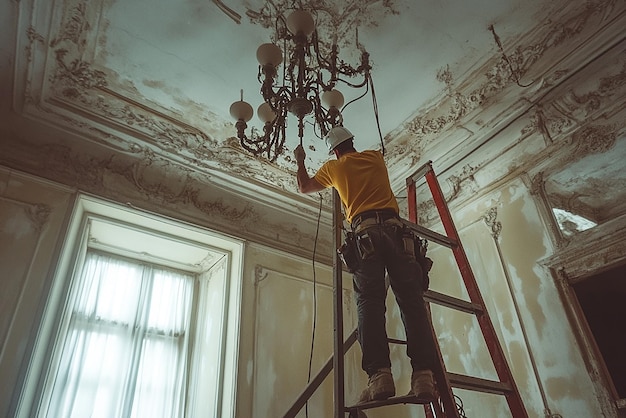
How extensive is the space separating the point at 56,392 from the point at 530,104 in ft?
14.0

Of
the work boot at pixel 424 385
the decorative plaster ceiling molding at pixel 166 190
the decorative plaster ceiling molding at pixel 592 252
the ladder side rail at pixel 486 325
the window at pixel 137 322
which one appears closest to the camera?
the work boot at pixel 424 385

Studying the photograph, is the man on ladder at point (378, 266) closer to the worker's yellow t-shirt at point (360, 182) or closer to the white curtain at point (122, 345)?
the worker's yellow t-shirt at point (360, 182)

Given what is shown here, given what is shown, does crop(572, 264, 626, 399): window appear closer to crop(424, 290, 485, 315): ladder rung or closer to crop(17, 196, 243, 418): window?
crop(424, 290, 485, 315): ladder rung

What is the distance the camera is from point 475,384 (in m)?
1.86

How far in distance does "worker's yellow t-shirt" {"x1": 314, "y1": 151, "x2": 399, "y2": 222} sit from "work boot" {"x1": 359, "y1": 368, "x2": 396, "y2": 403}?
2.48 ft

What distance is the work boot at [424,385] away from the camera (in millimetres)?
1600

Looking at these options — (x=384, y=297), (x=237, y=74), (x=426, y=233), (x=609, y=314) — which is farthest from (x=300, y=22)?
(x=609, y=314)

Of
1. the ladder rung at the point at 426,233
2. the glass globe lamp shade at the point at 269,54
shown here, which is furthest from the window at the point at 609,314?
the glass globe lamp shade at the point at 269,54

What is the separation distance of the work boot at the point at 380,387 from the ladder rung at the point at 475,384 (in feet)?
0.92

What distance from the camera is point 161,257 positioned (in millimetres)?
4367

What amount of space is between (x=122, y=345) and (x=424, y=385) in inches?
118

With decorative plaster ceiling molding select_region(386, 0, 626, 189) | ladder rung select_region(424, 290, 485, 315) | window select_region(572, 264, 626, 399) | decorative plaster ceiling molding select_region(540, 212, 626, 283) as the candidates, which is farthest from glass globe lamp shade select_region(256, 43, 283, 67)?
window select_region(572, 264, 626, 399)

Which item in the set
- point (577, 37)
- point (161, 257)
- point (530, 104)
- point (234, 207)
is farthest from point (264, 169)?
point (577, 37)

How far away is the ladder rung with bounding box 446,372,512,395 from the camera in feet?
5.96
